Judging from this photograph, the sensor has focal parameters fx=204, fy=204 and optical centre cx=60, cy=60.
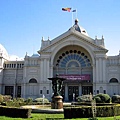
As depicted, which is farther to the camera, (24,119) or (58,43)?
(58,43)

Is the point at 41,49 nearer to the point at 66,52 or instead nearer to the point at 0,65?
the point at 66,52

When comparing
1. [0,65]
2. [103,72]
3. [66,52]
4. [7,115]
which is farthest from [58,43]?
[7,115]

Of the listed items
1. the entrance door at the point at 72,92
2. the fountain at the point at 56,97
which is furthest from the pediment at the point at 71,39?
the fountain at the point at 56,97

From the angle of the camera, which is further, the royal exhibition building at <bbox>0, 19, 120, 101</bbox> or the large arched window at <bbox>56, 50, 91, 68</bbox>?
the large arched window at <bbox>56, 50, 91, 68</bbox>

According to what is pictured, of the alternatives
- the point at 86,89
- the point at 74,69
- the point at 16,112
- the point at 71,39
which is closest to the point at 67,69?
the point at 74,69

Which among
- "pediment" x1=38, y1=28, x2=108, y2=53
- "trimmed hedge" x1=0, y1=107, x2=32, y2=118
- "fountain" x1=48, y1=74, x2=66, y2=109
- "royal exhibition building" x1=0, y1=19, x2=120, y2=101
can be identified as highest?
"pediment" x1=38, y1=28, x2=108, y2=53

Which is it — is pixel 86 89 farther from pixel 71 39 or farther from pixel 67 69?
pixel 71 39

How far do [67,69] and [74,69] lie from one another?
77.6 inches

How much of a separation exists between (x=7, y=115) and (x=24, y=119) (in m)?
3.29

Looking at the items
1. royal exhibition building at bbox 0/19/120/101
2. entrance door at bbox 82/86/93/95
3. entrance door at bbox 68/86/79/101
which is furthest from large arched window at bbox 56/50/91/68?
entrance door at bbox 68/86/79/101

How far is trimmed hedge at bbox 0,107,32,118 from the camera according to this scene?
61.2ft

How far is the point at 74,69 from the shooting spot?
57.5 meters

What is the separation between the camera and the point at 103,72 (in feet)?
176

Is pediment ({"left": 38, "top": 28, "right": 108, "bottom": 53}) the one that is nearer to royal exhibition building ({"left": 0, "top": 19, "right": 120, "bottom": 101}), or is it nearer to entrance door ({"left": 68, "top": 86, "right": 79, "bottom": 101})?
royal exhibition building ({"left": 0, "top": 19, "right": 120, "bottom": 101})
